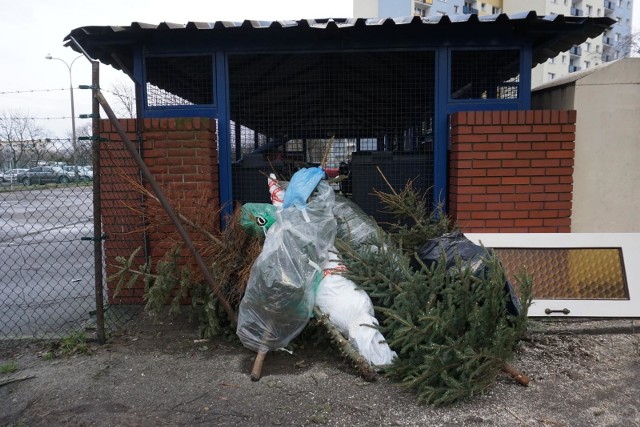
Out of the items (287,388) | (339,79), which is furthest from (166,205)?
(339,79)

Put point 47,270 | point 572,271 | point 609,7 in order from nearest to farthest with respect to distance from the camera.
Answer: point 572,271, point 47,270, point 609,7

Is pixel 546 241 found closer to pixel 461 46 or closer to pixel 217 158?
pixel 461 46

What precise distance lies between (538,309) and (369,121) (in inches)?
123

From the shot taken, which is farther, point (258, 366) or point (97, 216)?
point (97, 216)

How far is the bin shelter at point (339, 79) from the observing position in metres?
4.39

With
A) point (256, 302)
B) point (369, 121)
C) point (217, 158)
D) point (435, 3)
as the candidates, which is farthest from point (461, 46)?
point (435, 3)

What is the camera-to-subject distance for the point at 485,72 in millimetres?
5312

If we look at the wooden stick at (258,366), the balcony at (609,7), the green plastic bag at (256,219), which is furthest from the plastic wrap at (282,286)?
the balcony at (609,7)

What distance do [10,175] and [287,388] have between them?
2.70m

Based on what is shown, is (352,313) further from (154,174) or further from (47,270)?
(47,270)

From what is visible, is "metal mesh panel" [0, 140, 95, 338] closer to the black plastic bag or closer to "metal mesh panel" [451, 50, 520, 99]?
the black plastic bag

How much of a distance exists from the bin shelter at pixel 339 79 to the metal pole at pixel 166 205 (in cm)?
107

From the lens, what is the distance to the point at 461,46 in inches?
180

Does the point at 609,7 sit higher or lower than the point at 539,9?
higher
